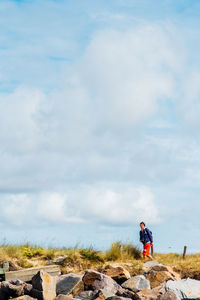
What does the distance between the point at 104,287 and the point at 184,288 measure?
2777 mm

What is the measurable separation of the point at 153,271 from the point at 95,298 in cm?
417

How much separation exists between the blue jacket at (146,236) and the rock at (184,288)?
22.9 feet

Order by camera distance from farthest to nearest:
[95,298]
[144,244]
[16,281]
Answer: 1. [144,244]
2. [16,281]
3. [95,298]

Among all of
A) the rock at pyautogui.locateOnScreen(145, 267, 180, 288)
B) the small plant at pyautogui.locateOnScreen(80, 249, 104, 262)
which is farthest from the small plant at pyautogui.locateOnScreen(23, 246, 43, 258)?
the rock at pyautogui.locateOnScreen(145, 267, 180, 288)

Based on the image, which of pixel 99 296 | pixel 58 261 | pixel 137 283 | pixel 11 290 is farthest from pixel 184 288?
pixel 11 290

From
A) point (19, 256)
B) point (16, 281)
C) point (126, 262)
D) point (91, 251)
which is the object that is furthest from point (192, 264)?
point (16, 281)

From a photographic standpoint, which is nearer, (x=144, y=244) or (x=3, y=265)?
(x=3, y=265)

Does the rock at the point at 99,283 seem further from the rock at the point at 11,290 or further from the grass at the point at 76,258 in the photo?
the grass at the point at 76,258

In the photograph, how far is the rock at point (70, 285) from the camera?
13969 mm

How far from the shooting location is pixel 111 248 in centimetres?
2092

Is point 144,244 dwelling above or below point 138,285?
above

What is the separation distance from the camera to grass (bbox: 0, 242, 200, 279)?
17.7 m

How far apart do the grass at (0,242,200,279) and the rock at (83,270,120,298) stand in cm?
307

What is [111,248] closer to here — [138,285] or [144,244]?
[144,244]
